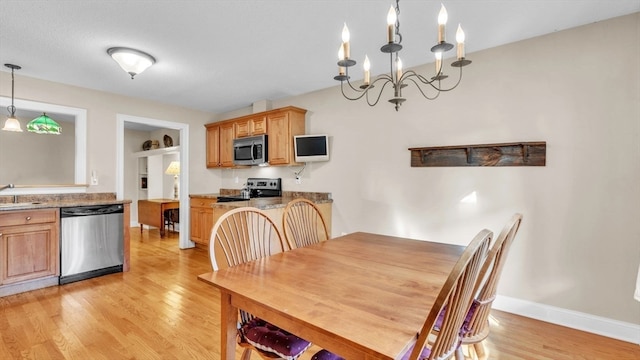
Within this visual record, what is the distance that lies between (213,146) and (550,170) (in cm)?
466

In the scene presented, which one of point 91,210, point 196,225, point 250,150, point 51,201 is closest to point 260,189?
point 250,150

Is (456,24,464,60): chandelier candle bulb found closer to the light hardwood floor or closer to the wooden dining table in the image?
the wooden dining table

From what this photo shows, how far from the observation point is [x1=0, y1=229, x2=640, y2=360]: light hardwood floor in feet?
6.49

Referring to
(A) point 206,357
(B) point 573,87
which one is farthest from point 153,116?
(B) point 573,87

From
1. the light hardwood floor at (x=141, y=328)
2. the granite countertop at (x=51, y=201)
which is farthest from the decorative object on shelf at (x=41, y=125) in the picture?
the light hardwood floor at (x=141, y=328)

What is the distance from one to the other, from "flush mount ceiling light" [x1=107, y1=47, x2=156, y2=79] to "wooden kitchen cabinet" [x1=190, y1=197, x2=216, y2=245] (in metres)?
2.29

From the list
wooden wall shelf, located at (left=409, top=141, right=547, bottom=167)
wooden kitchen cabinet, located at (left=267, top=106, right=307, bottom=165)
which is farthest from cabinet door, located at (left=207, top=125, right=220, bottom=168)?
wooden wall shelf, located at (left=409, top=141, right=547, bottom=167)

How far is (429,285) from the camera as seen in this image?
1218 millimetres

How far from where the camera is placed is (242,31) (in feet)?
7.89

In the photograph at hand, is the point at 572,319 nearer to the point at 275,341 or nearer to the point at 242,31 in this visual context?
the point at 275,341

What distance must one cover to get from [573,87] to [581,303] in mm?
1735

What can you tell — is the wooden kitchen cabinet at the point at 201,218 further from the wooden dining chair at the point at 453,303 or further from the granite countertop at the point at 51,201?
the wooden dining chair at the point at 453,303

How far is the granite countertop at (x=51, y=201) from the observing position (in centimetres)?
305

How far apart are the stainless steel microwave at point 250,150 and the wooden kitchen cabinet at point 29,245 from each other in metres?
2.27
